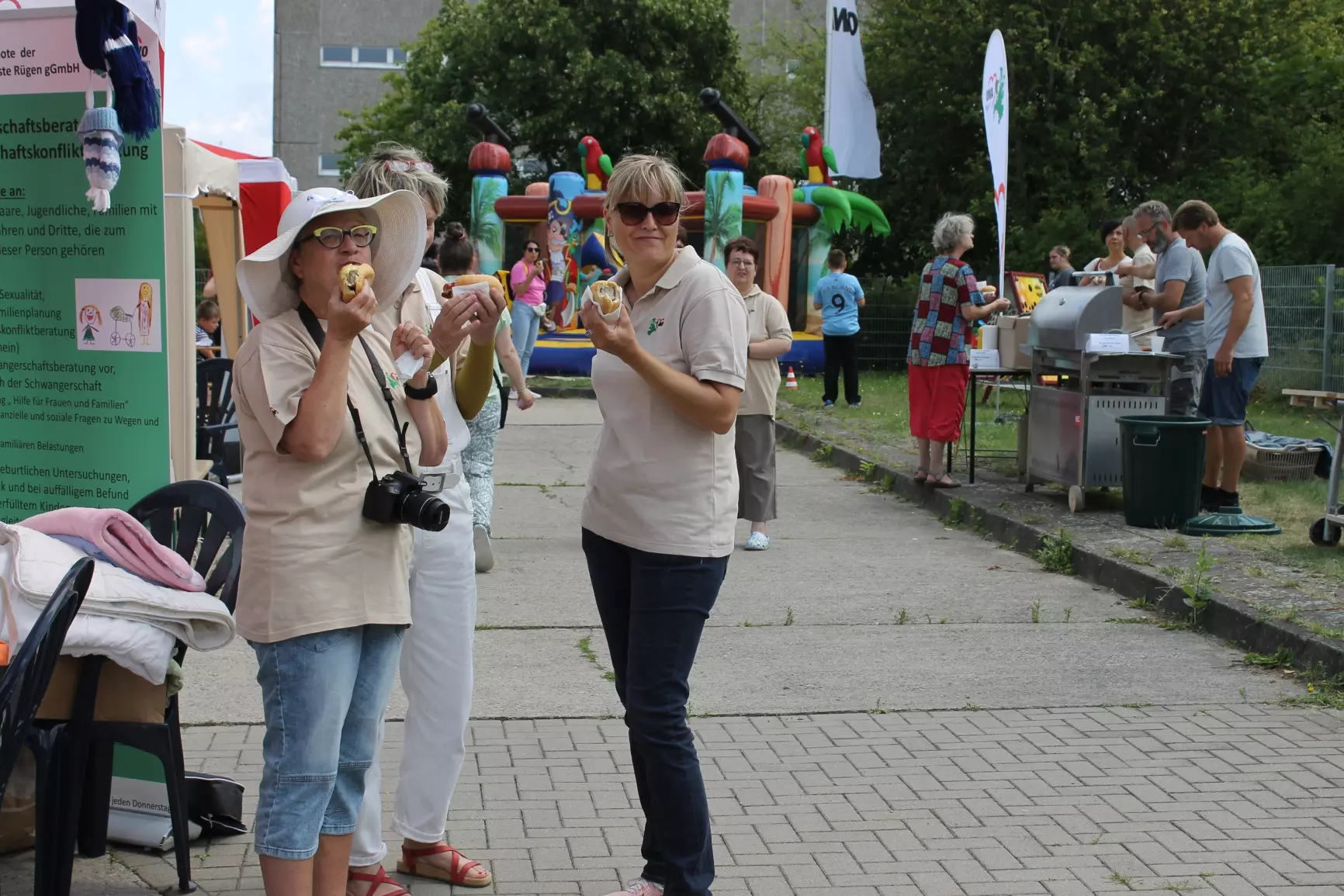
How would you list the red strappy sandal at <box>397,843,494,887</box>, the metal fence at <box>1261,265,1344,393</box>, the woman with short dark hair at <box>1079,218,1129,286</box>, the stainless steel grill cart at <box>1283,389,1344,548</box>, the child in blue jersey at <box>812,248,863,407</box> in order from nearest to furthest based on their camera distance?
the red strappy sandal at <box>397,843,494,887</box> → the stainless steel grill cart at <box>1283,389,1344,548</box> → the woman with short dark hair at <box>1079,218,1129,286</box> → the metal fence at <box>1261,265,1344,393</box> → the child in blue jersey at <box>812,248,863,407</box>

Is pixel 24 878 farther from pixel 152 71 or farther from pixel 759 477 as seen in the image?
pixel 759 477

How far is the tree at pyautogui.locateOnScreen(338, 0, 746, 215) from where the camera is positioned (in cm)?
3772

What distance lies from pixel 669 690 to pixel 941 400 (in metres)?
7.88

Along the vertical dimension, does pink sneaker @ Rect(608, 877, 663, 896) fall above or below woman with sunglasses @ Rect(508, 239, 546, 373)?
below

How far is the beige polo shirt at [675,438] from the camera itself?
11.8 feet

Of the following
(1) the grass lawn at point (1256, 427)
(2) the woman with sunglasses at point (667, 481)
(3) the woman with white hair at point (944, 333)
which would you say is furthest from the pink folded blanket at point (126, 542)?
(3) the woman with white hair at point (944, 333)

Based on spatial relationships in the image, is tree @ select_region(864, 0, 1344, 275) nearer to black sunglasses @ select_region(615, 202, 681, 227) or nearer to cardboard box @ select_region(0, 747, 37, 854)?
black sunglasses @ select_region(615, 202, 681, 227)

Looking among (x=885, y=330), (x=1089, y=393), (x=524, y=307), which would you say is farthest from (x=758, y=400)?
(x=885, y=330)

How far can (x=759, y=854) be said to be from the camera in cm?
435

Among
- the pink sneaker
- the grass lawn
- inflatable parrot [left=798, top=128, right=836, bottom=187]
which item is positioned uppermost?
inflatable parrot [left=798, top=128, right=836, bottom=187]

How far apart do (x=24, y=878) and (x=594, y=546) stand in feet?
5.86

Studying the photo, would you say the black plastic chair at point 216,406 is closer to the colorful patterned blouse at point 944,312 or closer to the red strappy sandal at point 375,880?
the colorful patterned blouse at point 944,312

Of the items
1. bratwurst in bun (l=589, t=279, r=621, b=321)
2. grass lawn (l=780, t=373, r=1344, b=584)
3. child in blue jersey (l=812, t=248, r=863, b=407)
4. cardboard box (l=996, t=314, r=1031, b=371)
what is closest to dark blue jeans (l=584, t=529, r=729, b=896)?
bratwurst in bun (l=589, t=279, r=621, b=321)

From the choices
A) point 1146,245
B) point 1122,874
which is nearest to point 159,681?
point 1122,874
